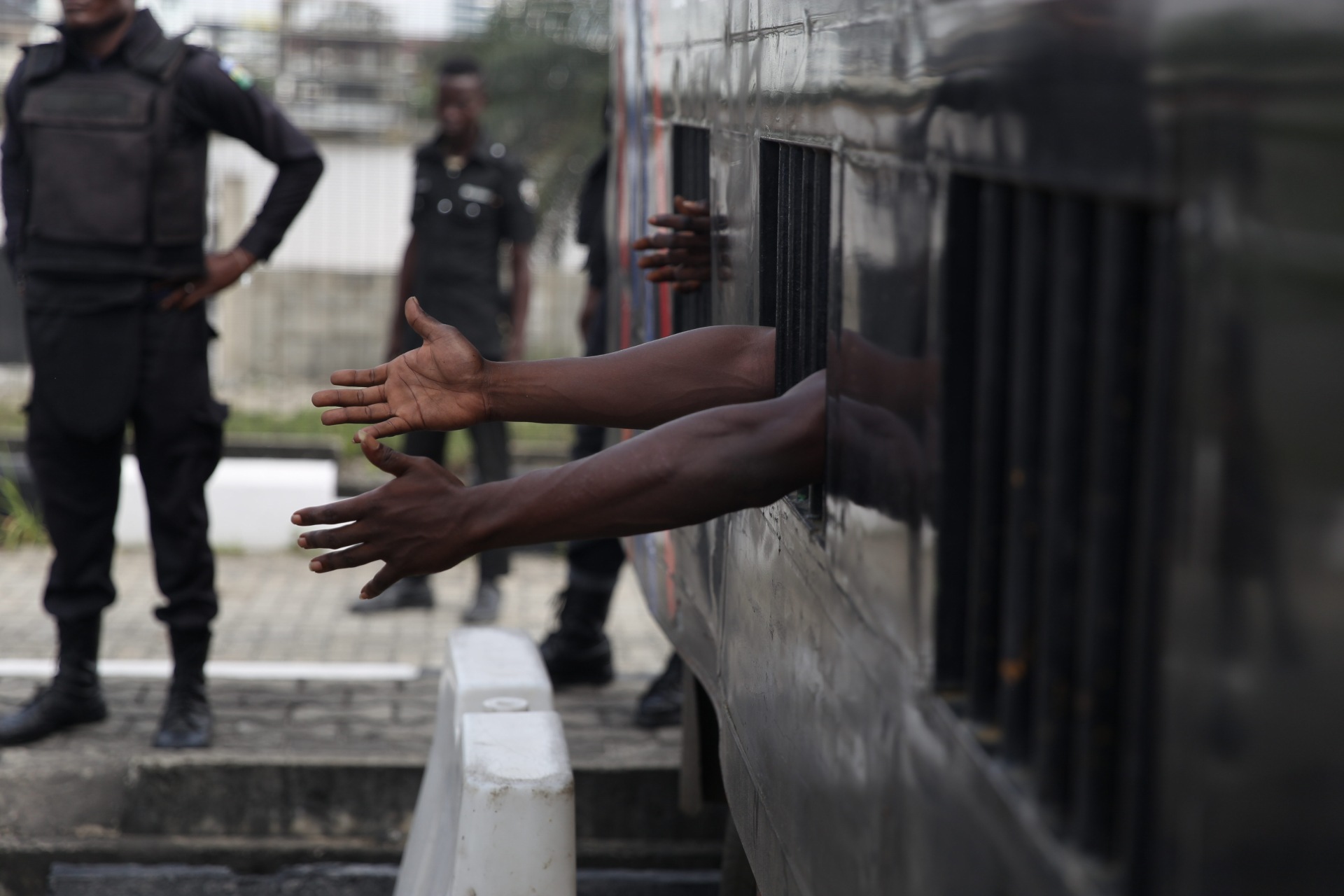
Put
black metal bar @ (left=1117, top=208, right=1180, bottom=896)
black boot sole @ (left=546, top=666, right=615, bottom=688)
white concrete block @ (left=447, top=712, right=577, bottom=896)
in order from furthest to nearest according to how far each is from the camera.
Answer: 1. black boot sole @ (left=546, top=666, right=615, bottom=688)
2. white concrete block @ (left=447, top=712, right=577, bottom=896)
3. black metal bar @ (left=1117, top=208, right=1180, bottom=896)

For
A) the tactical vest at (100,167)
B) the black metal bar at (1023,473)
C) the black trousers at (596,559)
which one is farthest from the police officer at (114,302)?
the black metal bar at (1023,473)

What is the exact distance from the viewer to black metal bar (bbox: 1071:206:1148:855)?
1035 mm

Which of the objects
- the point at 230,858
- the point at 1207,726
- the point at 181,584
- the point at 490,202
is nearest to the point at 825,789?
the point at 1207,726

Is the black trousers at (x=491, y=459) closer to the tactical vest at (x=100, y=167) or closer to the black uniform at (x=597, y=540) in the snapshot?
the black uniform at (x=597, y=540)

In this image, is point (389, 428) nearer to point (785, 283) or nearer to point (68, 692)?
point (785, 283)

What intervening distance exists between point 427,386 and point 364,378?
0.08 m

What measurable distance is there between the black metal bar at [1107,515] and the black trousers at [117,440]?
3624 millimetres

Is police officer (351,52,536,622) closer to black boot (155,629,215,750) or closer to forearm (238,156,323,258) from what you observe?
forearm (238,156,323,258)

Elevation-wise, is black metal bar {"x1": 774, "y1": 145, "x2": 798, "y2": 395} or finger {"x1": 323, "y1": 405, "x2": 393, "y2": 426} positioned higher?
black metal bar {"x1": 774, "y1": 145, "x2": 798, "y2": 395}

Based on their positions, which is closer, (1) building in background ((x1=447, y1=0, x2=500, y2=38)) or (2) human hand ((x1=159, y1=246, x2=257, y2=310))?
(2) human hand ((x1=159, y1=246, x2=257, y2=310))

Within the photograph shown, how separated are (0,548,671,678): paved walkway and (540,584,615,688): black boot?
10.2 inches

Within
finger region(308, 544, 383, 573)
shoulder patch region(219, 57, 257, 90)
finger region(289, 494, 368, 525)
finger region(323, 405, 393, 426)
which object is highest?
shoulder patch region(219, 57, 257, 90)

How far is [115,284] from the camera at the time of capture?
4297 mm

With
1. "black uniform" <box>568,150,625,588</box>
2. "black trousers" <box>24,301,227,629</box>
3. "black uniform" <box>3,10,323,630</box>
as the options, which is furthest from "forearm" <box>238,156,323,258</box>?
"black uniform" <box>568,150,625,588</box>
